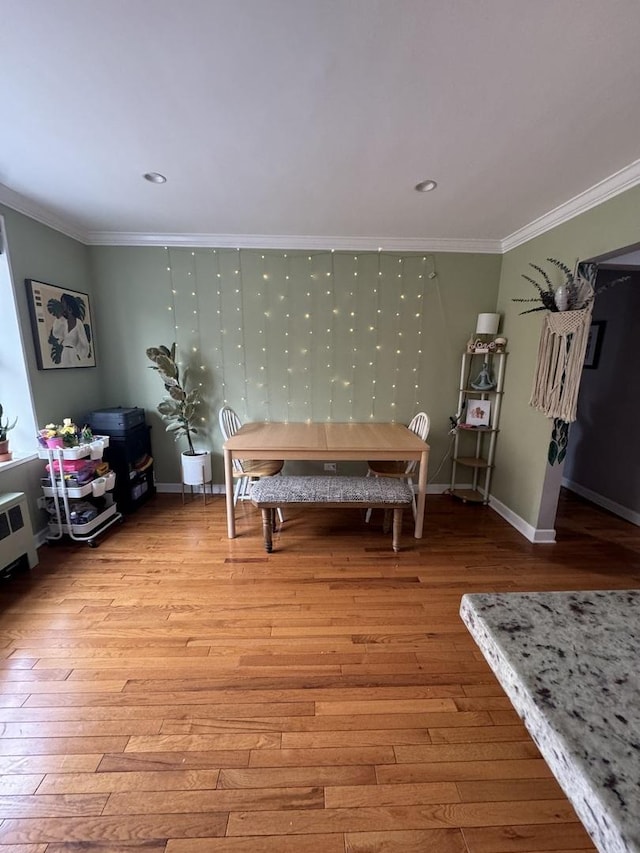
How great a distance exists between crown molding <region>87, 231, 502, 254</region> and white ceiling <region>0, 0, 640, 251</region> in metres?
0.57

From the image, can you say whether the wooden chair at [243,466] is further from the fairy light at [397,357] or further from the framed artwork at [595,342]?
the framed artwork at [595,342]

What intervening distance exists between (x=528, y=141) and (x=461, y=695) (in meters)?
2.65

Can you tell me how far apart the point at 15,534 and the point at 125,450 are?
3.26 ft

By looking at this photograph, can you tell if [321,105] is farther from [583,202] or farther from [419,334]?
[419,334]

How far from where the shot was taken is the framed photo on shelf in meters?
3.35

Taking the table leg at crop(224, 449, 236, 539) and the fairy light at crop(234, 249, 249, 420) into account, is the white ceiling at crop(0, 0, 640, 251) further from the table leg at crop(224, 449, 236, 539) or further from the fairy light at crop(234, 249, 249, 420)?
the table leg at crop(224, 449, 236, 539)

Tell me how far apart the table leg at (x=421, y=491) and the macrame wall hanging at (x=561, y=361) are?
0.96m

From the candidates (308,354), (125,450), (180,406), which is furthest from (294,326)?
(125,450)

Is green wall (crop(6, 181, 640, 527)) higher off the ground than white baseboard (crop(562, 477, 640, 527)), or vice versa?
green wall (crop(6, 181, 640, 527))

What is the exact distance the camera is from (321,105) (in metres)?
1.51

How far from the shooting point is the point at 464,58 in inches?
50.0

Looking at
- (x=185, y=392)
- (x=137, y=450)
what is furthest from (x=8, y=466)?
(x=185, y=392)

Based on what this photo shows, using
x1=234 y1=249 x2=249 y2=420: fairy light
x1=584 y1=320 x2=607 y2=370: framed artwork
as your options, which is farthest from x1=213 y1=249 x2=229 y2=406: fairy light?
x1=584 y1=320 x2=607 y2=370: framed artwork

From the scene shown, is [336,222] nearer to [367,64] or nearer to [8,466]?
[367,64]
